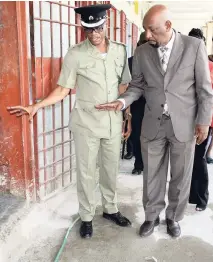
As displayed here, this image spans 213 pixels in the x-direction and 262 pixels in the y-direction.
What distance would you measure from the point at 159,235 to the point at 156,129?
897 millimetres

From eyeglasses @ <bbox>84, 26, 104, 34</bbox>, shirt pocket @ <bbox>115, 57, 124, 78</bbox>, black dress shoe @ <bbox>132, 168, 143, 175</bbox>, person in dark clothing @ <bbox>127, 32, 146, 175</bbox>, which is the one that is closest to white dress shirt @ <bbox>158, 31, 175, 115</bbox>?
shirt pocket @ <bbox>115, 57, 124, 78</bbox>

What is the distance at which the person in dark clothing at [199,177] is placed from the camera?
2697mm

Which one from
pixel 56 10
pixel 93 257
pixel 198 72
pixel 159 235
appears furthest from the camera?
pixel 56 10

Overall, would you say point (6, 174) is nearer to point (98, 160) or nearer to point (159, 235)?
point (98, 160)

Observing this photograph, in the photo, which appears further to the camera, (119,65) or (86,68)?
(119,65)

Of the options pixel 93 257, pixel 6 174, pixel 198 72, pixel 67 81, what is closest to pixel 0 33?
pixel 67 81

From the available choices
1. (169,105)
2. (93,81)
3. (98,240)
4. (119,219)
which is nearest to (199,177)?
(119,219)

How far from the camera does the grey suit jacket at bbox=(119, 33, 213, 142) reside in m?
2.06

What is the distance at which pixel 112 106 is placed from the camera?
7.39 feet

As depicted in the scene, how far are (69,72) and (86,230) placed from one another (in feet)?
4.16

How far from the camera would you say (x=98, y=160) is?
2539 millimetres

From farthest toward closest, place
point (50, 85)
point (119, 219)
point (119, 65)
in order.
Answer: point (50, 85)
point (119, 219)
point (119, 65)

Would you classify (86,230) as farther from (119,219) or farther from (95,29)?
(95,29)

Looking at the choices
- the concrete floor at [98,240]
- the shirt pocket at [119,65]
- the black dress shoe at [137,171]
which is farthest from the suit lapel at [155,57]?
the black dress shoe at [137,171]
